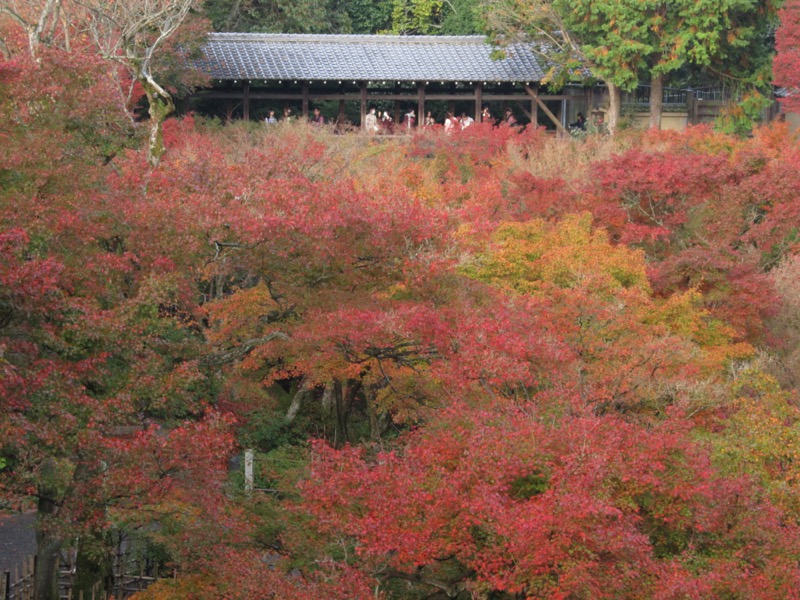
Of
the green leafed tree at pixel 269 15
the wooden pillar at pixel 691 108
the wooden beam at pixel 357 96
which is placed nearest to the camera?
the wooden beam at pixel 357 96

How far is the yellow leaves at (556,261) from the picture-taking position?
64.2 feet

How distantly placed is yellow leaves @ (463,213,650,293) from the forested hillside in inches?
2.6

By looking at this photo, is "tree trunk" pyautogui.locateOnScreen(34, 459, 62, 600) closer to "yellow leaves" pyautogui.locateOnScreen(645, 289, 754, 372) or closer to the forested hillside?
the forested hillside

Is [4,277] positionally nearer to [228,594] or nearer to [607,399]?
[228,594]

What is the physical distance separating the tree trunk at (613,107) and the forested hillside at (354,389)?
11108 mm

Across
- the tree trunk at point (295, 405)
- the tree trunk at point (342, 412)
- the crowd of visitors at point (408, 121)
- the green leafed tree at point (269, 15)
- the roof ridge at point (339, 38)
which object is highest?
the green leafed tree at point (269, 15)

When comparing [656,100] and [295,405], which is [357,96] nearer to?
[656,100]

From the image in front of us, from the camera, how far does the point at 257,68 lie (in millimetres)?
31203

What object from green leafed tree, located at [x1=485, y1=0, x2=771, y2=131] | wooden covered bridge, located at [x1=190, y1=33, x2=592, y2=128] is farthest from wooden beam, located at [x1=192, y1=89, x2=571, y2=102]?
green leafed tree, located at [x1=485, y1=0, x2=771, y2=131]

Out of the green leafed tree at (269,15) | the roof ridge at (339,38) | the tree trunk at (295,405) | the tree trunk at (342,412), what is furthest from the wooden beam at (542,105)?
the tree trunk at (342,412)

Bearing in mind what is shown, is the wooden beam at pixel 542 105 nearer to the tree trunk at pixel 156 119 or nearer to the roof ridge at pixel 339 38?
the roof ridge at pixel 339 38

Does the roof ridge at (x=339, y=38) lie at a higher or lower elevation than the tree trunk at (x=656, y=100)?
higher

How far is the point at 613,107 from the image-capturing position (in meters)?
31.3

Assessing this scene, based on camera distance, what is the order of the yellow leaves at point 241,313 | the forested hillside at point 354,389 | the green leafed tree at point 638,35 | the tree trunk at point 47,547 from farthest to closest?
1. the green leafed tree at point 638,35
2. the yellow leaves at point 241,313
3. the tree trunk at point 47,547
4. the forested hillside at point 354,389
